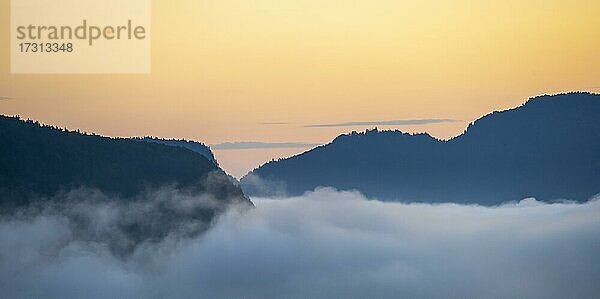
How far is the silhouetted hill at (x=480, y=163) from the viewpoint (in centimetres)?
471

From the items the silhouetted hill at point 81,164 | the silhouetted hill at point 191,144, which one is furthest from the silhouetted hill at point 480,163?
the silhouetted hill at point 81,164

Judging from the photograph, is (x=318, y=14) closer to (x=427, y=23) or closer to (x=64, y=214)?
(x=427, y=23)

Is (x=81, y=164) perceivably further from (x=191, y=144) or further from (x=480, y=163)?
(x=480, y=163)

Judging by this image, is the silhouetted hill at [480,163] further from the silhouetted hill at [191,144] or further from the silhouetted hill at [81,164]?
the silhouetted hill at [81,164]

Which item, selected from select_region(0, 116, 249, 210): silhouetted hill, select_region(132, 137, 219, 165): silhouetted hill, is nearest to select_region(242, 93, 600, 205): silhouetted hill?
select_region(132, 137, 219, 165): silhouetted hill

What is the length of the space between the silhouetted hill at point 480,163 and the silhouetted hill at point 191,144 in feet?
0.76

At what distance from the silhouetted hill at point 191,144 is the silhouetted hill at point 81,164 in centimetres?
2

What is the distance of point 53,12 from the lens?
4.64 meters

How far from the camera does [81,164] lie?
4711 mm

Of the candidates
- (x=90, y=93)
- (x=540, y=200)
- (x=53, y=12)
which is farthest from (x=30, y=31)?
(x=540, y=200)

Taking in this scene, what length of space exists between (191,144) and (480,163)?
60.8 inches

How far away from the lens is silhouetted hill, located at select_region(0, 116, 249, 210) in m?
4.67

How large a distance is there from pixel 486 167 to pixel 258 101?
4.15 ft

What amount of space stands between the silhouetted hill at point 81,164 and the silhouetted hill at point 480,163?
41 cm
